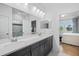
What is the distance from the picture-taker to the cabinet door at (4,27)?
141cm

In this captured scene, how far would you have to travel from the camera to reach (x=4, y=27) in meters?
1.47

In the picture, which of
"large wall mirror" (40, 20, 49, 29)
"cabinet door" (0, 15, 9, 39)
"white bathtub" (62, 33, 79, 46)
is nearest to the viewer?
"cabinet door" (0, 15, 9, 39)

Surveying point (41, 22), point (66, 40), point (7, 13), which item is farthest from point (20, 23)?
point (66, 40)

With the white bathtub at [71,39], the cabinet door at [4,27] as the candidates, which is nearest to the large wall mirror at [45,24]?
the white bathtub at [71,39]

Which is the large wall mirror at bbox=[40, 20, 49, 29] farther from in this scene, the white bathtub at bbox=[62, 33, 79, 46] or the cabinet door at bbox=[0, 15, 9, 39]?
the cabinet door at bbox=[0, 15, 9, 39]

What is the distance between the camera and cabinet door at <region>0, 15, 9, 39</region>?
4.63 feet

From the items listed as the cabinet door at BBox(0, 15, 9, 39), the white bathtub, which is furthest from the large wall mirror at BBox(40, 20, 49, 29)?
the cabinet door at BBox(0, 15, 9, 39)

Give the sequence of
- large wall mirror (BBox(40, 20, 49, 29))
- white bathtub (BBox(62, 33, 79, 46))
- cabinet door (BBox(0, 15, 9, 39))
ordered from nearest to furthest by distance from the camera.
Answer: cabinet door (BBox(0, 15, 9, 39)) → large wall mirror (BBox(40, 20, 49, 29)) → white bathtub (BBox(62, 33, 79, 46))

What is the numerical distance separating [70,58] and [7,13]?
4.44ft

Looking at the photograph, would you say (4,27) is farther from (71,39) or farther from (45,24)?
(71,39)

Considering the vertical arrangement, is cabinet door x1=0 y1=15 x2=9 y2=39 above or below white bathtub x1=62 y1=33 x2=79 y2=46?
A: above

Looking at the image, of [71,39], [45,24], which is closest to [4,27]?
[45,24]

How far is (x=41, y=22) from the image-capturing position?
3.42m

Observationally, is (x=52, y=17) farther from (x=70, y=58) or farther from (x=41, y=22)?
(x=70, y=58)
